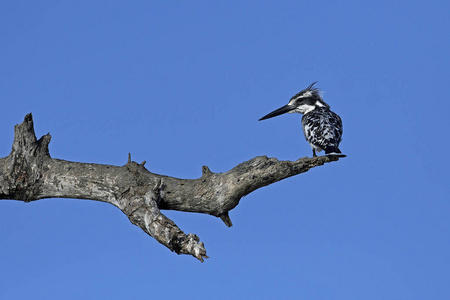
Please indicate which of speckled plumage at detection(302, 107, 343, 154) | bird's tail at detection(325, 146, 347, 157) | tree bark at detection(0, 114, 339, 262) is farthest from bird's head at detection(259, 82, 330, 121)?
tree bark at detection(0, 114, 339, 262)

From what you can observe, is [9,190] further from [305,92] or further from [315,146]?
[305,92]

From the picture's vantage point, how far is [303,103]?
873cm

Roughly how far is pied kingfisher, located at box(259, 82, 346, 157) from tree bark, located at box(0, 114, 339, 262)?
454mm

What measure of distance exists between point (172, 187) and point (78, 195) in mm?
1094

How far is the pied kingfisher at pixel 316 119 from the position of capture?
7.23 meters

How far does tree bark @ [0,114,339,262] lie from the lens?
6094mm

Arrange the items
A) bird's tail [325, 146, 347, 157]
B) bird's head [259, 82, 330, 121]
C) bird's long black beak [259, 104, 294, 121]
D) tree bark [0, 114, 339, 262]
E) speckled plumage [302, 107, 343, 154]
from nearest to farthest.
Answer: tree bark [0, 114, 339, 262]
bird's tail [325, 146, 347, 157]
speckled plumage [302, 107, 343, 154]
bird's head [259, 82, 330, 121]
bird's long black beak [259, 104, 294, 121]

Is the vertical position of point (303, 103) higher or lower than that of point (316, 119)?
higher

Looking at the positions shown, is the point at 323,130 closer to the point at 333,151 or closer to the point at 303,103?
the point at 333,151

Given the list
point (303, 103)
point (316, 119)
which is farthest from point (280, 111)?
point (316, 119)

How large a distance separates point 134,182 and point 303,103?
3.42m

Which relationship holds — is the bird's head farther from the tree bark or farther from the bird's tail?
the tree bark

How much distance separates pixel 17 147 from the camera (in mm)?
6578

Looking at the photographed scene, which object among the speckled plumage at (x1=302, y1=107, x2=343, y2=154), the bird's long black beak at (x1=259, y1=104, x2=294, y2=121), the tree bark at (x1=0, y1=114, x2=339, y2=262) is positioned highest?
the bird's long black beak at (x1=259, y1=104, x2=294, y2=121)
